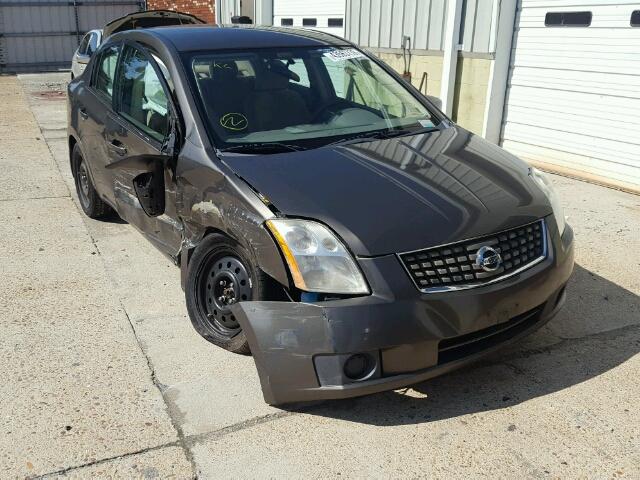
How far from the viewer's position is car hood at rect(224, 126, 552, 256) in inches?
112

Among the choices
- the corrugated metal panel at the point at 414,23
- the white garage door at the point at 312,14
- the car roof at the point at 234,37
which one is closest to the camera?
the car roof at the point at 234,37

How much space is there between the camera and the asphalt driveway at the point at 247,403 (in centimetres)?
271

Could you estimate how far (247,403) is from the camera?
123 inches

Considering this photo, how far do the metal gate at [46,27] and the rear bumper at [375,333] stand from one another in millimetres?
20031

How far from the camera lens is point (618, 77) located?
6691mm

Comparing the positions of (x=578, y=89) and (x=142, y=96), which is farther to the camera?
(x=578, y=89)

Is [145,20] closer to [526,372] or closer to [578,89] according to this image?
[578,89]

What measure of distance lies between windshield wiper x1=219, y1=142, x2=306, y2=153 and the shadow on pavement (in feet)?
4.41

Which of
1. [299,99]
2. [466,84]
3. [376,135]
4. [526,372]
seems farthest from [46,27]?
[526,372]

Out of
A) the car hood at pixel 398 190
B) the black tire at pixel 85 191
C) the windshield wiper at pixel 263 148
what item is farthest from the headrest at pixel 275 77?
the black tire at pixel 85 191

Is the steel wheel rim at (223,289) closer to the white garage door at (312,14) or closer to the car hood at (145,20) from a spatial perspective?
the white garage door at (312,14)

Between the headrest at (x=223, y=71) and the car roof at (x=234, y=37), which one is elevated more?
the car roof at (x=234, y=37)

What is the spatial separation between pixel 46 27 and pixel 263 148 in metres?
19.5

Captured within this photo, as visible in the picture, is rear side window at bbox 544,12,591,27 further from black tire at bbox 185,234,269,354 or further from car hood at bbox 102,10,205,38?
car hood at bbox 102,10,205,38
